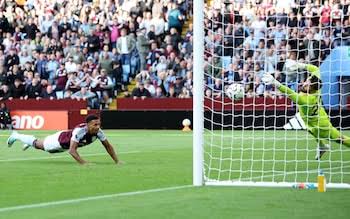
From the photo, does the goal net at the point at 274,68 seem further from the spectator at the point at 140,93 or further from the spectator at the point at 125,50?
the spectator at the point at 125,50

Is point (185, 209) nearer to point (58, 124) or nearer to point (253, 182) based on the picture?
point (253, 182)

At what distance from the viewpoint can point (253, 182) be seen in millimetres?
13555

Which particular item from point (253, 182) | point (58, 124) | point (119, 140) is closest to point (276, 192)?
point (253, 182)

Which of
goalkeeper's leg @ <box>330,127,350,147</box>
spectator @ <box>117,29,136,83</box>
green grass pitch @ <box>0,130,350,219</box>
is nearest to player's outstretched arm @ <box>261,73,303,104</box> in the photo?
goalkeeper's leg @ <box>330,127,350,147</box>

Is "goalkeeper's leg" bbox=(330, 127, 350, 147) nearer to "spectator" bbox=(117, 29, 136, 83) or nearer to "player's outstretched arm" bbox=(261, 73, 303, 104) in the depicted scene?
"player's outstretched arm" bbox=(261, 73, 303, 104)

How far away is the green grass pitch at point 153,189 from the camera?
1036 cm

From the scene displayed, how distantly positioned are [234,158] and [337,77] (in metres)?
5.14

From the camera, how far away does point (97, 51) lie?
1444 inches

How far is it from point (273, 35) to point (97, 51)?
1534 centimetres

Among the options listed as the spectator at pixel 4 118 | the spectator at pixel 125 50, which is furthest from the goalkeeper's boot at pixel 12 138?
the spectator at pixel 125 50

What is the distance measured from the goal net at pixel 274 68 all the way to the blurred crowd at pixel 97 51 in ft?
24.7

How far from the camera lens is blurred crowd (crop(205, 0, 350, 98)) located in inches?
793

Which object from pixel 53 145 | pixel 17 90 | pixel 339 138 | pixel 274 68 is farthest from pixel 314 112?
pixel 17 90

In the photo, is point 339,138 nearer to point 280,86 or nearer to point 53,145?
point 280,86
